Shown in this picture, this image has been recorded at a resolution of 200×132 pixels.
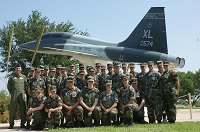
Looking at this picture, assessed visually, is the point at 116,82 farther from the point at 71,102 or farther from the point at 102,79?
the point at 71,102

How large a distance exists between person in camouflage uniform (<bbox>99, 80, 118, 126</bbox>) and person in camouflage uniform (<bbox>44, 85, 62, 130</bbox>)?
1.13 m

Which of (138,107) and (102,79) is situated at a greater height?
(102,79)

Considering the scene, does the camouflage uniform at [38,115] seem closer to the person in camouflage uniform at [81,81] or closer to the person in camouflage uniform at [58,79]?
the person in camouflage uniform at [58,79]

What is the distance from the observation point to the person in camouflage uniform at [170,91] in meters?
8.18

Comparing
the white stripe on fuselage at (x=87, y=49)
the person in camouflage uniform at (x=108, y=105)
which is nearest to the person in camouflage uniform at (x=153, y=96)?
the person in camouflage uniform at (x=108, y=105)

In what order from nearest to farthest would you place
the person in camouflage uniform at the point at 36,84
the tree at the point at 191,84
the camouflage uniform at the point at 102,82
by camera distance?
the person in camouflage uniform at the point at 36,84 → the camouflage uniform at the point at 102,82 → the tree at the point at 191,84

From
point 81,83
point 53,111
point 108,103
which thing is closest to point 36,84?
point 53,111

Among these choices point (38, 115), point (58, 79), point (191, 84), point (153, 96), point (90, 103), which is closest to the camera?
point (38, 115)

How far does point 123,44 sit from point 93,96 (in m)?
15.6

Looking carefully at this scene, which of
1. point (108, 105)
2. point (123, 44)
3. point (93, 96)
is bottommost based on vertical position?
point (108, 105)

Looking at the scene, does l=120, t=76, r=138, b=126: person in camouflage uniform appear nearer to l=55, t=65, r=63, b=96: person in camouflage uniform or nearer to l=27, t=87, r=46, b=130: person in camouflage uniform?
l=55, t=65, r=63, b=96: person in camouflage uniform

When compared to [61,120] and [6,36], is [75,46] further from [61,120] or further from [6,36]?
[61,120]

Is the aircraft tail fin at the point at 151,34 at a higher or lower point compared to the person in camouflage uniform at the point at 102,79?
higher

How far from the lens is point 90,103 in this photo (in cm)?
773
